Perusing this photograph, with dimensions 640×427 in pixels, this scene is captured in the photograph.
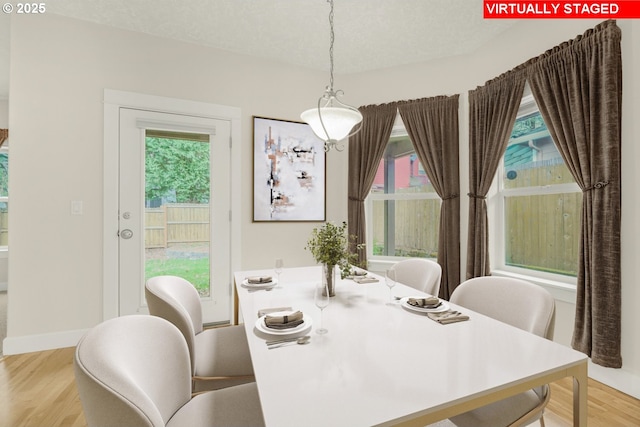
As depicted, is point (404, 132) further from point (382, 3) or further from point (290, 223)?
point (290, 223)

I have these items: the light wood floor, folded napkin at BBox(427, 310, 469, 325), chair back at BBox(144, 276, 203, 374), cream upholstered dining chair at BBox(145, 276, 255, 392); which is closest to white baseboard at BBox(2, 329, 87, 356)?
the light wood floor

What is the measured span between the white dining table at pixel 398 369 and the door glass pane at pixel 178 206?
189 cm

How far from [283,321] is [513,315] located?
44.5 inches

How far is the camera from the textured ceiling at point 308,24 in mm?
2463

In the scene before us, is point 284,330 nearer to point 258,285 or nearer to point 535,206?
point 258,285

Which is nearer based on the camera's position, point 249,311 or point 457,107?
point 249,311

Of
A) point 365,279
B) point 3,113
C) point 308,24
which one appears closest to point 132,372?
point 365,279

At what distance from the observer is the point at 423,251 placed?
348 centimetres

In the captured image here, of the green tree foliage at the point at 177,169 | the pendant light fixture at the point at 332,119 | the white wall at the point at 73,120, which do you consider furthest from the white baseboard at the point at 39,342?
the pendant light fixture at the point at 332,119

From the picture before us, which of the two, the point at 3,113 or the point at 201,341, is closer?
the point at 201,341

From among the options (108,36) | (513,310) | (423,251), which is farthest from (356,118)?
(108,36)

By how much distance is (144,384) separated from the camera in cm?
87

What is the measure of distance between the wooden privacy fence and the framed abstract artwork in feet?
1.79

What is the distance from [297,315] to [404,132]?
9.47ft
